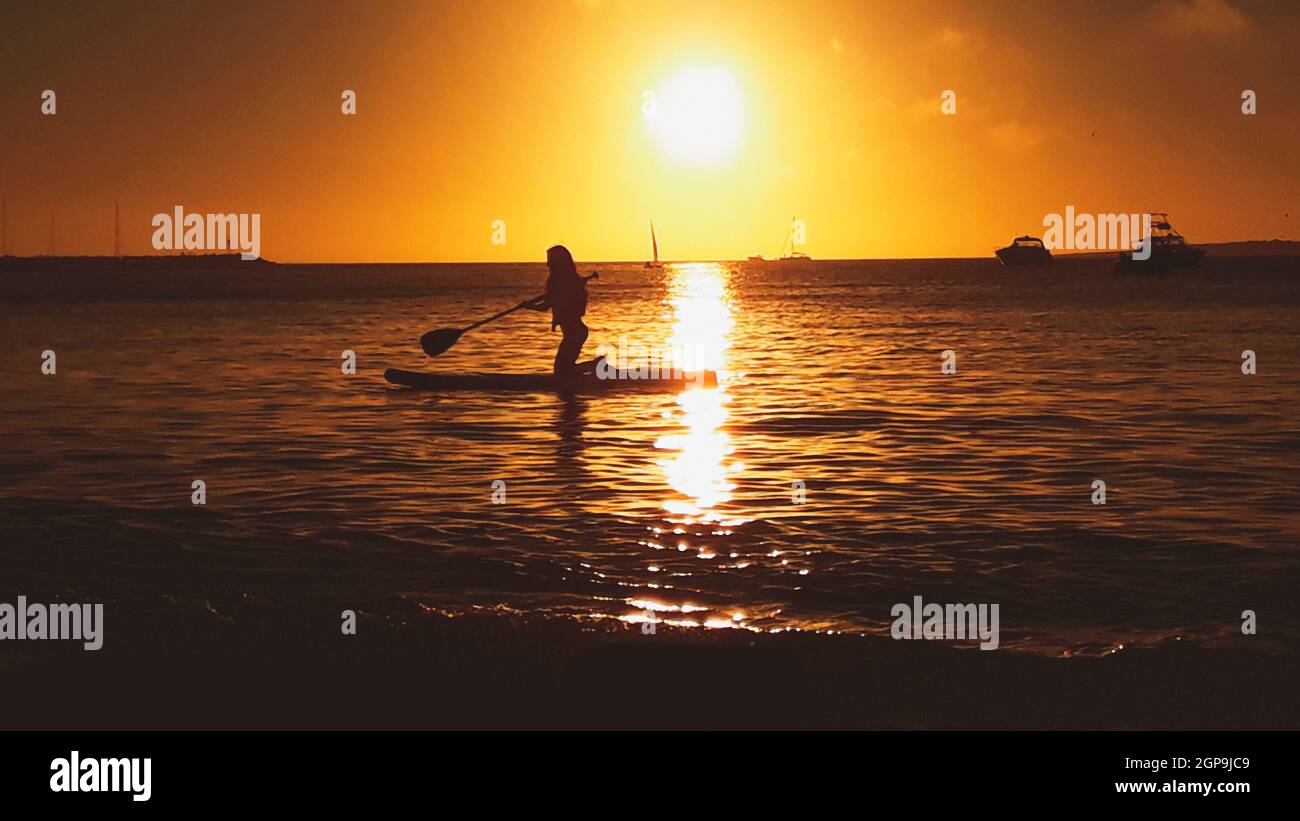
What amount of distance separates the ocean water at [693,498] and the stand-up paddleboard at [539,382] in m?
0.41

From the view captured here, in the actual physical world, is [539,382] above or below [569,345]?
below

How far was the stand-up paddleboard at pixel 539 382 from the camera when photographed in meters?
24.8

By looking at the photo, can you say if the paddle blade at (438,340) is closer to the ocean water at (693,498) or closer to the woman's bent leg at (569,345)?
the ocean water at (693,498)

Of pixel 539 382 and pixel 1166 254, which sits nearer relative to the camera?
pixel 539 382

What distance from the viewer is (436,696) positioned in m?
6.81

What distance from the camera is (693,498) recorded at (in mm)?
13141

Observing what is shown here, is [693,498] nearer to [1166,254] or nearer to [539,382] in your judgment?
[539,382]

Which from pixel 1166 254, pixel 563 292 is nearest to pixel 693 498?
pixel 563 292

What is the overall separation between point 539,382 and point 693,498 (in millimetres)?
12331

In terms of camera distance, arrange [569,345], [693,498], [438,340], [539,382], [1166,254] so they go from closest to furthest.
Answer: [693,498]
[569,345]
[539,382]
[438,340]
[1166,254]

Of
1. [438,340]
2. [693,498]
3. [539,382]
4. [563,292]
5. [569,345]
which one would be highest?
[563,292]

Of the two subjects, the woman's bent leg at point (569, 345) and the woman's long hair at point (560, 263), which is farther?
the woman's bent leg at point (569, 345)

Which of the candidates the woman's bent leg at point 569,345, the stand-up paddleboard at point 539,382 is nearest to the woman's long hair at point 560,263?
the woman's bent leg at point 569,345
